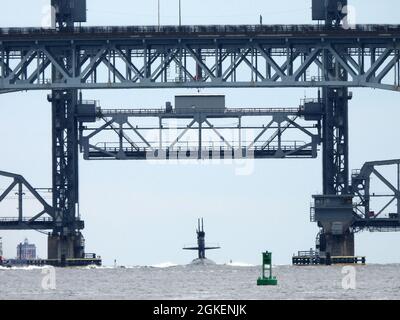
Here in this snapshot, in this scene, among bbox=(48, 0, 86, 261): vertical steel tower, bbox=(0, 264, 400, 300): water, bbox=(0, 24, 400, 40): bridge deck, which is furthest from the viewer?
bbox=(48, 0, 86, 261): vertical steel tower

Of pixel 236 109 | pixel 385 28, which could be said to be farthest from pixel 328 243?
pixel 385 28

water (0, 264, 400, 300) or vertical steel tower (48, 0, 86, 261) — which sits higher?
vertical steel tower (48, 0, 86, 261)

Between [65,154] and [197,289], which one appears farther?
[65,154]

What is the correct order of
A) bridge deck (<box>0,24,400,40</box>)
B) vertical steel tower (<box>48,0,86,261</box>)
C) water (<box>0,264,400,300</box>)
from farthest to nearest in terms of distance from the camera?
vertical steel tower (<box>48,0,86,261</box>)
bridge deck (<box>0,24,400,40</box>)
water (<box>0,264,400,300</box>)

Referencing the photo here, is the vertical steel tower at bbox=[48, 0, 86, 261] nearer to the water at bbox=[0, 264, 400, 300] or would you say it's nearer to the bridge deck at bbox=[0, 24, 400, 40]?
the bridge deck at bbox=[0, 24, 400, 40]

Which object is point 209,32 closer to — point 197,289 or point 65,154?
point 65,154

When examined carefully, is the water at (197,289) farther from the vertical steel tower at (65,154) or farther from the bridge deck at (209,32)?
the vertical steel tower at (65,154)

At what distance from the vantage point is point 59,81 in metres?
131

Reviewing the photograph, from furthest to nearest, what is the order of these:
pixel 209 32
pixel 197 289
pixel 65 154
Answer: pixel 65 154, pixel 209 32, pixel 197 289

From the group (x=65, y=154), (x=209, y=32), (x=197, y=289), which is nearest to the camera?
(x=197, y=289)
